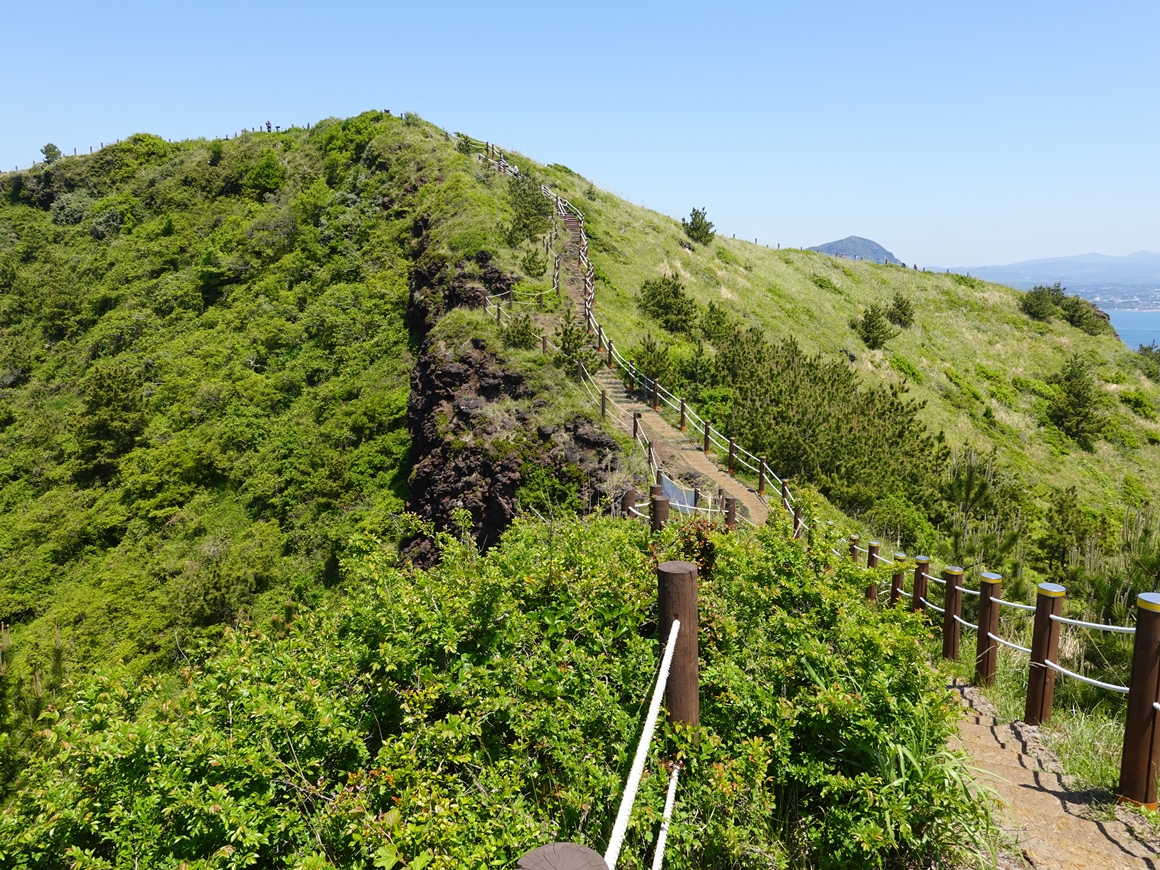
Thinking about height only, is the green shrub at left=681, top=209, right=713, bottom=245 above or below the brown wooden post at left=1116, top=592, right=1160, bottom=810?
above

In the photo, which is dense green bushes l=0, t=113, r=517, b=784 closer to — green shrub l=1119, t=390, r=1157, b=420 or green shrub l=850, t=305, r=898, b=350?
green shrub l=850, t=305, r=898, b=350

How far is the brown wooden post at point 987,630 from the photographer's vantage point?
6.20 meters

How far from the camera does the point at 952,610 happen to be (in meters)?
6.90

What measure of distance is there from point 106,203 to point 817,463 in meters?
48.5

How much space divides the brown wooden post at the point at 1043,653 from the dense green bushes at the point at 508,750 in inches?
53.6

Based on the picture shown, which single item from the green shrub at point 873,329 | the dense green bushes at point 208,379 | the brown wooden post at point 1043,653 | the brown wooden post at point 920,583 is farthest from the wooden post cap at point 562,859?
the green shrub at point 873,329

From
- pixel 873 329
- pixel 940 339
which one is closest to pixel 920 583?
pixel 873 329

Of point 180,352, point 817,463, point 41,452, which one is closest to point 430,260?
point 180,352

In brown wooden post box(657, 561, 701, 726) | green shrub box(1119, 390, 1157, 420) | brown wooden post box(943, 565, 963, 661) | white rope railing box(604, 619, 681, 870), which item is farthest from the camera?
green shrub box(1119, 390, 1157, 420)

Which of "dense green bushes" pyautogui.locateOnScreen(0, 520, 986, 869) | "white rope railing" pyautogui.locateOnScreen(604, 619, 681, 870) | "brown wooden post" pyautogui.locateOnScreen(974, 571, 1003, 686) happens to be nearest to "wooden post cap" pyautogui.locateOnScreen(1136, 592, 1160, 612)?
"dense green bushes" pyautogui.locateOnScreen(0, 520, 986, 869)

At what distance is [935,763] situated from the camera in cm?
385

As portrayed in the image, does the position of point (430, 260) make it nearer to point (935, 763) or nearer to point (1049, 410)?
point (935, 763)

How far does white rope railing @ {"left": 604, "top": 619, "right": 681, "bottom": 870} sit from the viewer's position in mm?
2371

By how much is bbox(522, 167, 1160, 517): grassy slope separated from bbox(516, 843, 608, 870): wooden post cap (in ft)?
68.4
